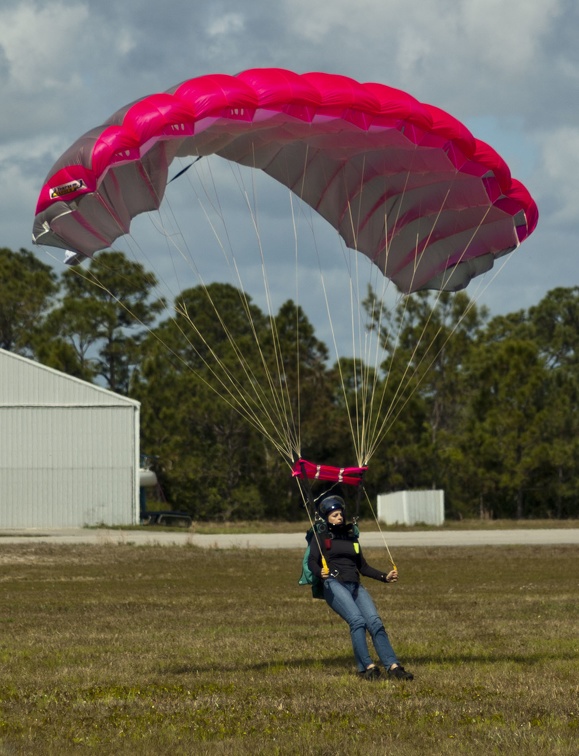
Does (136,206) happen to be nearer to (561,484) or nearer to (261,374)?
(261,374)

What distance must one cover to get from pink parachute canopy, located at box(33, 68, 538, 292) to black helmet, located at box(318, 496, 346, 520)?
9.88ft

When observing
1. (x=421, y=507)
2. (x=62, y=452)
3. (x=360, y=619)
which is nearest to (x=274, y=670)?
(x=360, y=619)

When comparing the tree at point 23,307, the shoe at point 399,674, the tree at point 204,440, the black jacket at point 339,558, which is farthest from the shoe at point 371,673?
the tree at point 23,307

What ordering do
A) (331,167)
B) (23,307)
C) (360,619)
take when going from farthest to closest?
(23,307)
(331,167)
(360,619)

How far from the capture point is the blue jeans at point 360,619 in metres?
9.48

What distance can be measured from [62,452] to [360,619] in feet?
107

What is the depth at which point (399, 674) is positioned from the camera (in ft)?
30.5

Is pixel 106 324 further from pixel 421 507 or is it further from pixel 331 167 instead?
pixel 331 167

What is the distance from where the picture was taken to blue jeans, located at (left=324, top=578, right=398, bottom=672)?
948 centimetres

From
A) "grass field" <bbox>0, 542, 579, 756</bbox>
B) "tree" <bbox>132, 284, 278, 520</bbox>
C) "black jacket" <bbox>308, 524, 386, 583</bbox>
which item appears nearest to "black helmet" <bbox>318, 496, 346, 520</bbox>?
"black jacket" <bbox>308, 524, 386, 583</bbox>

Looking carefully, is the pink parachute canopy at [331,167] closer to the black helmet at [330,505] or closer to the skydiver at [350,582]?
the black helmet at [330,505]

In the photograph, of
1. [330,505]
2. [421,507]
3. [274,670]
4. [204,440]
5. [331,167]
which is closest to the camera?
[274,670]

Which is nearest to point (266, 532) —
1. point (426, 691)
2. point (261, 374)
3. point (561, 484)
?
point (261, 374)

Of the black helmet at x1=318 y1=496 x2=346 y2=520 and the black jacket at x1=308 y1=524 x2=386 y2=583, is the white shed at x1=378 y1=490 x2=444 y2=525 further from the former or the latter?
the black jacket at x1=308 y1=524 x2=386 y2=583
